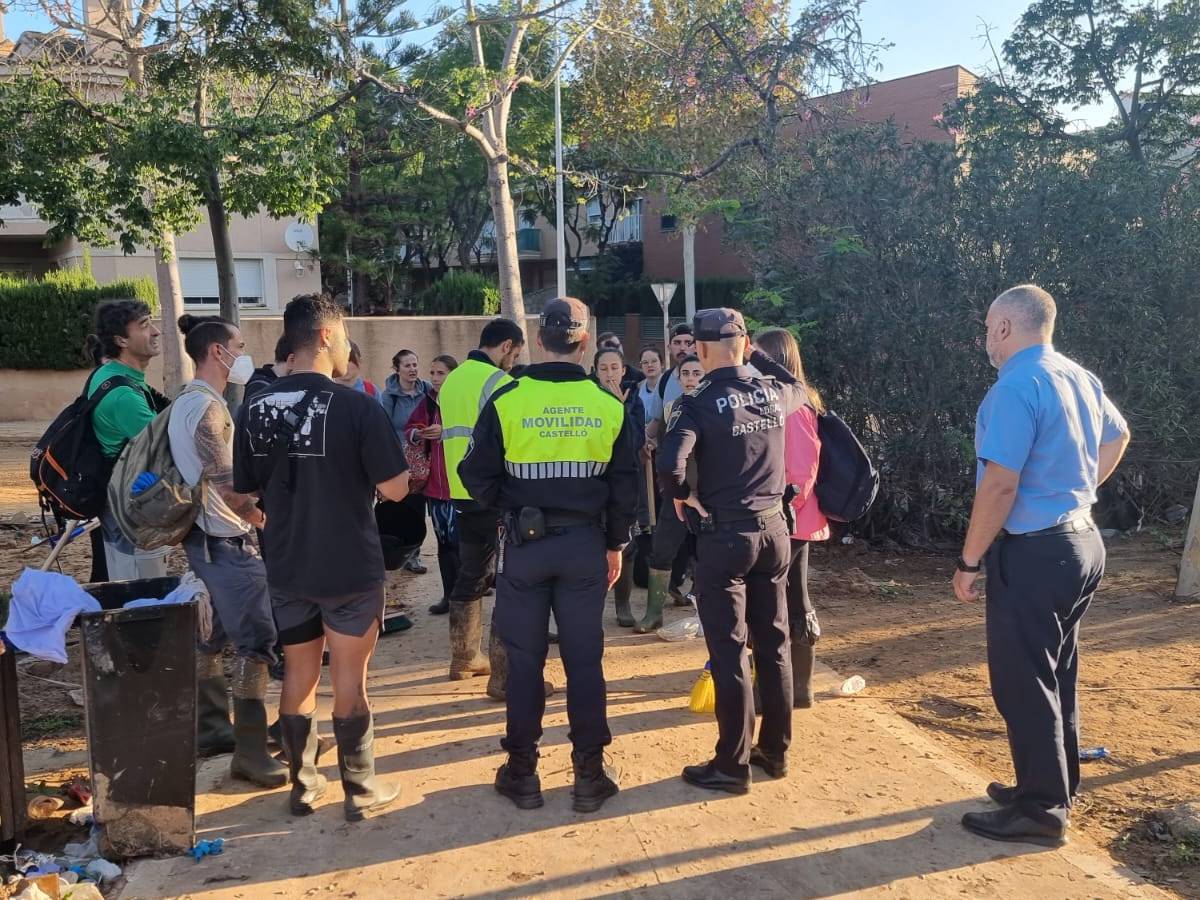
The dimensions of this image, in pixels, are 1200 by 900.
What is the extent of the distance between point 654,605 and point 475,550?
1.58 m

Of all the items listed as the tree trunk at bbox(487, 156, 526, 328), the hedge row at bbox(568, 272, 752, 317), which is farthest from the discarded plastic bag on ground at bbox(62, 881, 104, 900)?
the hedge row at bbox(568, 272, 752, 317)

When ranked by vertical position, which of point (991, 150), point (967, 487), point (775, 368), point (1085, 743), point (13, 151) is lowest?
point (1085, 743)

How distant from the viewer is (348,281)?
93.6 ft

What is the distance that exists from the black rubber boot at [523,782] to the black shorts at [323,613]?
808 mm

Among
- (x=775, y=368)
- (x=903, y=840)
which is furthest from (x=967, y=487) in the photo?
(x=903, y=840)

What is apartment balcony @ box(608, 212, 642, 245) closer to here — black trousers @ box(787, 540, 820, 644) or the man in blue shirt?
black trousers @ box(787, 540, 820, 644)

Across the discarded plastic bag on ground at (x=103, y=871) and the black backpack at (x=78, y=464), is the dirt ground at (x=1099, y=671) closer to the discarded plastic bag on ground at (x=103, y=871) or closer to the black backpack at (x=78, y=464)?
the discarded plastic bag on ground at (x=103, y=871)

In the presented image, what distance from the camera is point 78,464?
443 cm

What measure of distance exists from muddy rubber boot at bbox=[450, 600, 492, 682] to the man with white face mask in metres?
1.40

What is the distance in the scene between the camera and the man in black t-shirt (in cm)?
359

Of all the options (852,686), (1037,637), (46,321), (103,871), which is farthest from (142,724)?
(46,321)

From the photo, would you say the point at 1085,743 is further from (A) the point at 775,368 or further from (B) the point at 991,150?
(B) the point at 991,150

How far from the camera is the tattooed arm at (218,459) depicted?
3.90 meters

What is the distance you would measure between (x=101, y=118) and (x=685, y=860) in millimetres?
9236
